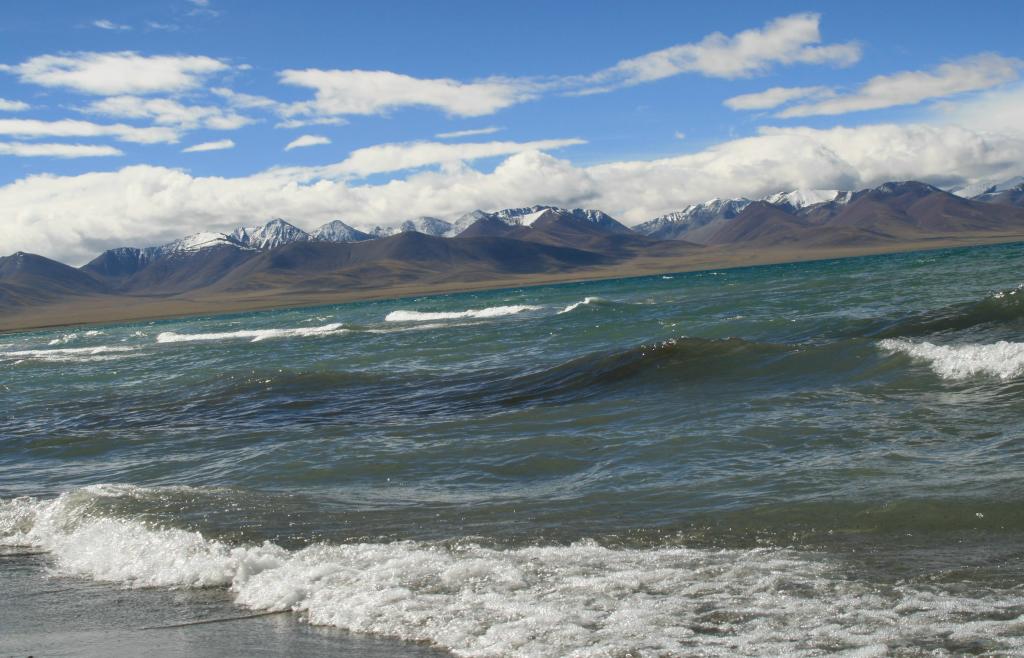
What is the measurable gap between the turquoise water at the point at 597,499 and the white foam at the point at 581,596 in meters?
0.02

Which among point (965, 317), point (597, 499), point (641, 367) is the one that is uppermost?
point (965, 317)

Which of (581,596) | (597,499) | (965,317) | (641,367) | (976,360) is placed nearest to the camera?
(581,596)

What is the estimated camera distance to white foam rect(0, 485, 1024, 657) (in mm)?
4863

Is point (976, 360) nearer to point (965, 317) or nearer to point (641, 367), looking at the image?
point (641, 367)

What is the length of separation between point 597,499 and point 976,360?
8069 mm

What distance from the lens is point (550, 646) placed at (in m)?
4.95

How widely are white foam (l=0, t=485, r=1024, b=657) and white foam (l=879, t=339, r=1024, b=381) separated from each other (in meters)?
8.02

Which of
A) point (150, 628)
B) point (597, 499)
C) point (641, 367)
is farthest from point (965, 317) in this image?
point (150, 628)

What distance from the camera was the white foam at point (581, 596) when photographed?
4863 millimetres

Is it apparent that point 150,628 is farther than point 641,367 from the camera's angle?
No

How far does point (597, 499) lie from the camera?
8.36 meters

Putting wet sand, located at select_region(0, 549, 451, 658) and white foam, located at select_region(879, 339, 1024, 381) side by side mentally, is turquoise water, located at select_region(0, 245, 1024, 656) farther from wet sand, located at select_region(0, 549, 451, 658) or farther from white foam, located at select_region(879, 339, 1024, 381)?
wet sand, located at select_region(0, 549, 451, 658)

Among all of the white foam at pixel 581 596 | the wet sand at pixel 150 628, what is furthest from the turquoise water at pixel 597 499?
the wet sand at pixel 150 628

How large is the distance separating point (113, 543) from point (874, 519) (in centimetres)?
677
